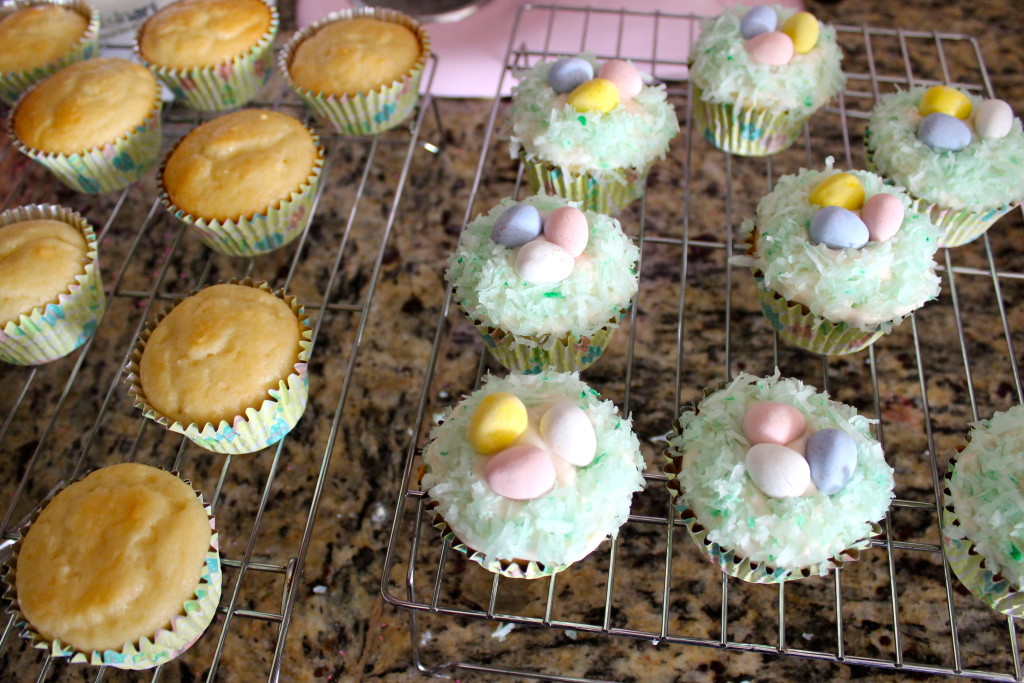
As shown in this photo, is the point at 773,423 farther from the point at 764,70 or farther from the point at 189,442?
the point at 189,442

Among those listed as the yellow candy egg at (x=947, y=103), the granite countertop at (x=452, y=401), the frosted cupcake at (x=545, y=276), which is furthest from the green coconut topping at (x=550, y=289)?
the yellow candy egg at (x=947, y=103)

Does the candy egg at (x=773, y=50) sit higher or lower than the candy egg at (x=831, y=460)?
higher

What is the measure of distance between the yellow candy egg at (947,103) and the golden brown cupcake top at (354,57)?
4.40 feet

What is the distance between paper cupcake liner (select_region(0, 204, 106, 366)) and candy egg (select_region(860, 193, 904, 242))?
69.6 inches

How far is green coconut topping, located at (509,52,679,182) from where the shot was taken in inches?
72.1

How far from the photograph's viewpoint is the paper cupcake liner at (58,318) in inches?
68.6

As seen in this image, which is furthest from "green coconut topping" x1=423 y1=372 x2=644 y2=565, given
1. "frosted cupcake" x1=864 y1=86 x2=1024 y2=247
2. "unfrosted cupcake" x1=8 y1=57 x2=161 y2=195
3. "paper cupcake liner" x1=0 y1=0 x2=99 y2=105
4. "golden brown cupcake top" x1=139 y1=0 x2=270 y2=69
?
"paper cupcake liner" x1=0 y1=0 x2=99 y2=105

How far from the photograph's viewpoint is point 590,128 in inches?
72.2

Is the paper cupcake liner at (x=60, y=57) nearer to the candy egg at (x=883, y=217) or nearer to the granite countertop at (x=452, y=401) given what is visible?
the granite countertop at (x=452, y=401)

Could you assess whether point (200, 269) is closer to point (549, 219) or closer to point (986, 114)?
point (549, 219)

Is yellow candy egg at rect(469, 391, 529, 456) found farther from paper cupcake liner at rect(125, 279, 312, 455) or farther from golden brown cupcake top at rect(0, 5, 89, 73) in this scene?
golden brown cupcake top at rect(0, 5, 89, 73)

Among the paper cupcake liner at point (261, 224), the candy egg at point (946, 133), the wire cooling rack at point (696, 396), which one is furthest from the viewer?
the paper cupcake liner at point (261, 224)

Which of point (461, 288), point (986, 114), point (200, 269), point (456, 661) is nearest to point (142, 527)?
point (456, 661)

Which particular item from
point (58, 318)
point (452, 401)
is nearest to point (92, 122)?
point (58, 318)
